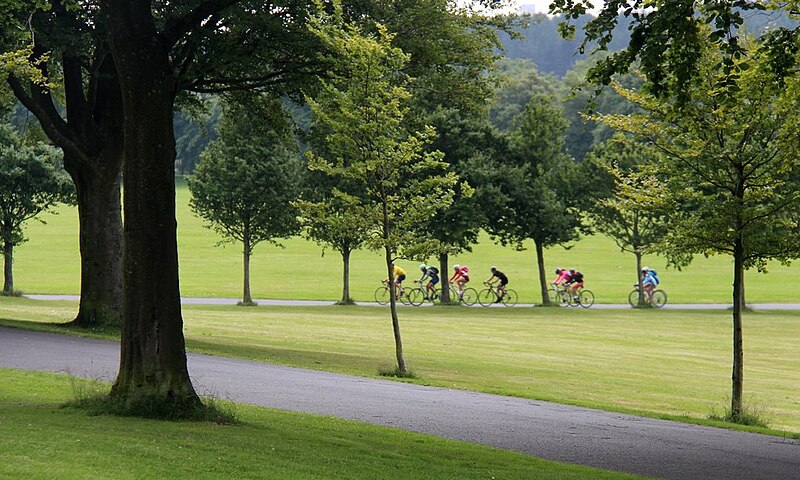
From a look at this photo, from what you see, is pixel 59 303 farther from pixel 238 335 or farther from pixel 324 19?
pixel 324 19

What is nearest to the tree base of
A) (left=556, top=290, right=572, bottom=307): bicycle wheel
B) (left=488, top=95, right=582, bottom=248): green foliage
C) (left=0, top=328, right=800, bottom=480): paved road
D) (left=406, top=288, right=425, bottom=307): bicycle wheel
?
(left=0, top=328, right=800, bottom=480): paved road

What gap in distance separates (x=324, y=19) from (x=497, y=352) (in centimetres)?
1057

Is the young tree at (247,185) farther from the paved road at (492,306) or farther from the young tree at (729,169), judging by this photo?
the young tree at (729,169)

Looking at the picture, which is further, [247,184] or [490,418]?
[247,184]

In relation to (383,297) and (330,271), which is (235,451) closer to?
(383,297)

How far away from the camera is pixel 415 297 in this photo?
52188 mm

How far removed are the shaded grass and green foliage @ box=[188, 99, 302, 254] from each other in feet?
121

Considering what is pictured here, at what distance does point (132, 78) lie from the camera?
1170 centimetres

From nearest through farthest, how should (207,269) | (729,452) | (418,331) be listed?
(729,452) → (418,331) → (207,269)

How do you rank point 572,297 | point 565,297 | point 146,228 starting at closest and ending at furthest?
point 146,228 → point 572,297 → point 565,297

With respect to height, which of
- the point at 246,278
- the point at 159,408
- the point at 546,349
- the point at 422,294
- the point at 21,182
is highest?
the point at 21,182

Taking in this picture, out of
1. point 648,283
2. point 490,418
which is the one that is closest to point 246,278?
point 648,283

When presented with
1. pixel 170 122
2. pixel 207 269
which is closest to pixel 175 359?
pixel 170 122

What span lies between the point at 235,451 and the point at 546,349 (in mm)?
20920
